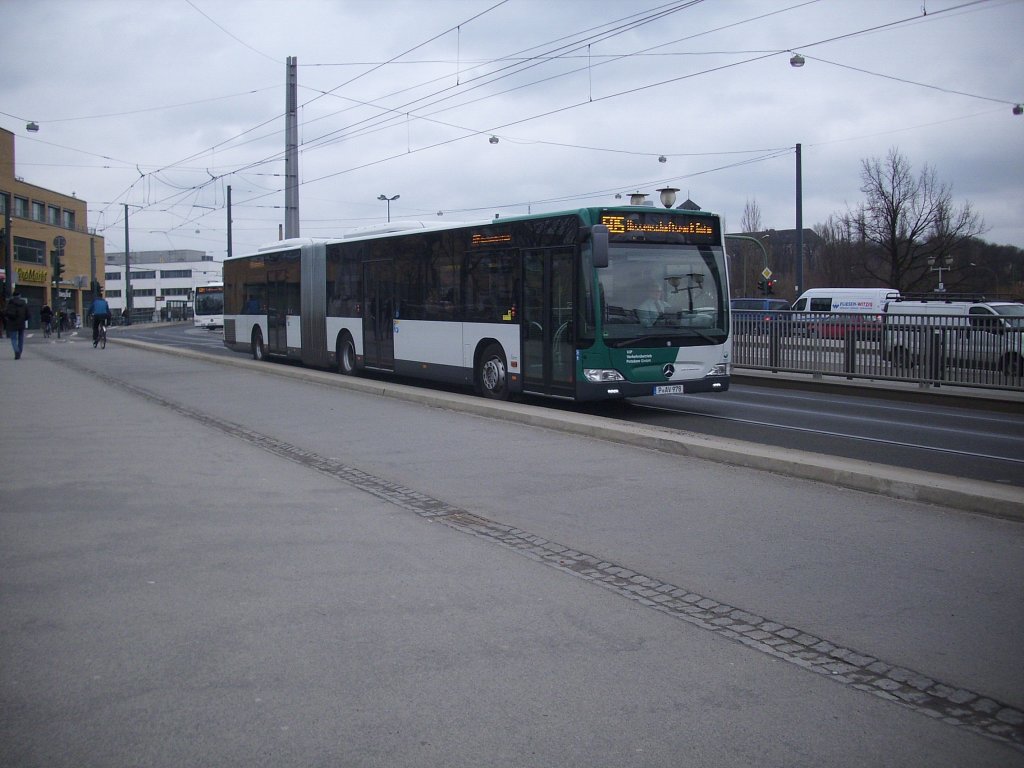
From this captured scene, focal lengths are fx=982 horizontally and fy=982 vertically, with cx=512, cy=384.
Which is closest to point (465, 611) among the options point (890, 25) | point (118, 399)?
point (118, 399)

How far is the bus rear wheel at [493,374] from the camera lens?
15.6 metres

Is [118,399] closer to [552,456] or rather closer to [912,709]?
[552,456]

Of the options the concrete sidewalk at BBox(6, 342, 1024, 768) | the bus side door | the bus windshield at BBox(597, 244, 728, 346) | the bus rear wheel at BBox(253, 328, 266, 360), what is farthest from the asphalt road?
the bus rear wheel at BBox(253, 328, 266, 360)

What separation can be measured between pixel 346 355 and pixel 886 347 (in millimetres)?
11164

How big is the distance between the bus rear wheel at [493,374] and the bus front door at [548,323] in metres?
0.67

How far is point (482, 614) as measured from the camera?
528 centimetres

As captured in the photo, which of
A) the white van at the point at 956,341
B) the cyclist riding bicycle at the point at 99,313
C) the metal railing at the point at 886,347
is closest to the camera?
the white van at the point at 956,341

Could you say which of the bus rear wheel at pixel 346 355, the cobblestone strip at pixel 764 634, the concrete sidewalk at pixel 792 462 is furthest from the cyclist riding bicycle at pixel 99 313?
the cobblestone strip at pixel 764 634

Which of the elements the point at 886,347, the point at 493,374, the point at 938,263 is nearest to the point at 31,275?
the point at 938,263

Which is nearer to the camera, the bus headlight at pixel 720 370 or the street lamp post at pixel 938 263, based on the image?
the bus headlight at pixel 720 370

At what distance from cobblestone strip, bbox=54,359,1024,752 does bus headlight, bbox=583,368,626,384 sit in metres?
A: 5.67

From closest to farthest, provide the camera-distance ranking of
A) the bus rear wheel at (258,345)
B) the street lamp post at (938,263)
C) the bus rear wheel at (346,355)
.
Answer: the bus rear wheel at (346,355), the bus rear wheel at (258,345), the street lamp post at (938,263)

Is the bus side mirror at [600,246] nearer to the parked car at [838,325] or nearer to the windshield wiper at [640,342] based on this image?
the windshield wiper at [640,342]

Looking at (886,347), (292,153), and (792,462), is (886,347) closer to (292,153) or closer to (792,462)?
(792,462)
